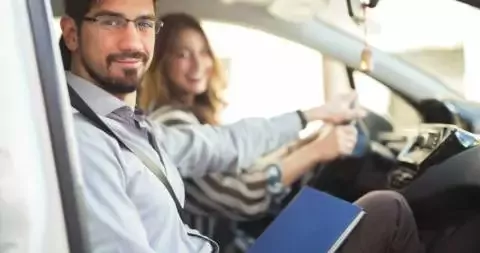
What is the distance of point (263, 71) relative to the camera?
142cm

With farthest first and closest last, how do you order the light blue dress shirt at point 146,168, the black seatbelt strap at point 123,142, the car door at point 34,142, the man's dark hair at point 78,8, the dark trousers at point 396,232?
the dark trousers at point 396,232 < the man's dark hair at point 78,8 < the black seatbelt strap at point 123,142 < the light blue dress shirt at point 146,168 < the car door at point 34,142

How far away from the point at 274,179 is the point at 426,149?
286mm

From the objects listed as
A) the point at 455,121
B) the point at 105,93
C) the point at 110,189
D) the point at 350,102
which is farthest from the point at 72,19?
the point at 455,121

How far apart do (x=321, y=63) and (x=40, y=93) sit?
28.0 inches

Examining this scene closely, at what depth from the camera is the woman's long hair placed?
4.41 ft

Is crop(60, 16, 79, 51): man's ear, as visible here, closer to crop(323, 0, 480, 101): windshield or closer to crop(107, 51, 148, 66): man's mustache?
crop(107, 51, 148, 66): man's mustache

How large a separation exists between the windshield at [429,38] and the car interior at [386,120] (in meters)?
0.01

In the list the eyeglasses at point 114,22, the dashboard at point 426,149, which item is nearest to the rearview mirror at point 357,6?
the dashboard at point 426,149

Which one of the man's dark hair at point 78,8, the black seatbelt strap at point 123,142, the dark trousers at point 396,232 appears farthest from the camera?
the dark trousers at point 396,232

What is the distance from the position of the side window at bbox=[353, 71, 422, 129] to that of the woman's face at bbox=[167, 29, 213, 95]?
268 mm

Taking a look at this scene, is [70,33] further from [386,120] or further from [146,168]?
[386,120]

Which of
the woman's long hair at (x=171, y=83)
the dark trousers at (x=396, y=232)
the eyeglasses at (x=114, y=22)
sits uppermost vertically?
the eyeglasses at (x=114, y=22)

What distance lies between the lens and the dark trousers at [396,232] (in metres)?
1.33

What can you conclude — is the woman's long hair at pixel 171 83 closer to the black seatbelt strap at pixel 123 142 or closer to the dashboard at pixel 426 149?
the black seatbelt strap at pixel 123 142
